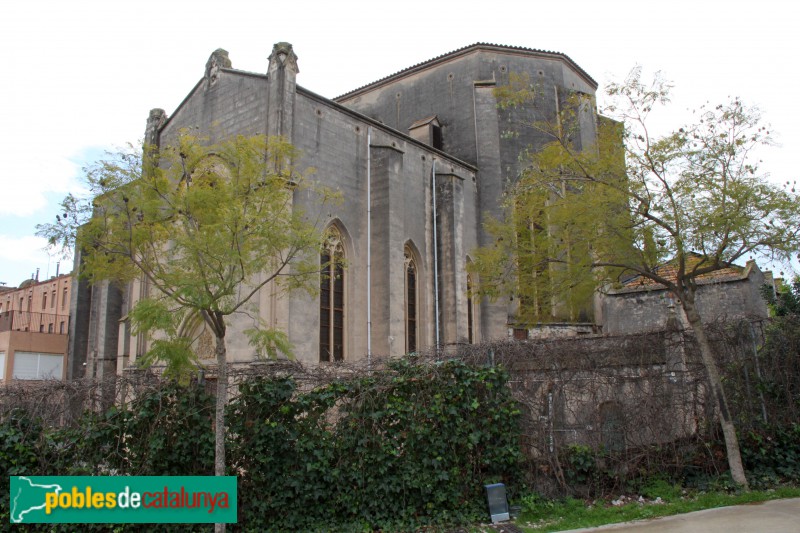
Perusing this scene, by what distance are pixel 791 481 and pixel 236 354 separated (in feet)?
43.6

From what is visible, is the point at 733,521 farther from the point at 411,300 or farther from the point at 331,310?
the point at 411,300

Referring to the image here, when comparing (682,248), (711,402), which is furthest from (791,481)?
(682,248)

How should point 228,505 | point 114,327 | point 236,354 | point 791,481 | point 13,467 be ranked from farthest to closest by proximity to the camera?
point 114,327 < point 236,354 < point 791,481 < point 13,467 < point 228,505

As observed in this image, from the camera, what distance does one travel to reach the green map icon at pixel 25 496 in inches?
327

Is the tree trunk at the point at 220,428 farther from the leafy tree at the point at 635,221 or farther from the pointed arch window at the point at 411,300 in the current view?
the pointed arch window at the point at 411,300

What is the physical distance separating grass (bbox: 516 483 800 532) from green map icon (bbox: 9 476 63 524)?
6.63 metres

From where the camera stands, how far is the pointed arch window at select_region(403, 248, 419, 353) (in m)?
22.4

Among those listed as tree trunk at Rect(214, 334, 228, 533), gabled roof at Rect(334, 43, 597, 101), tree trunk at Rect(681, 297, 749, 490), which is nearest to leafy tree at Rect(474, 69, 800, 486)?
tree trunk at Rect(681, 297, 749, 490)

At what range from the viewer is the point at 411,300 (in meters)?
22.6

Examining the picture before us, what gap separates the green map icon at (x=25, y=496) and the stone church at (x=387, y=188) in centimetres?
731

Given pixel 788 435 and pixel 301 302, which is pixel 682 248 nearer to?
pixel 788 435

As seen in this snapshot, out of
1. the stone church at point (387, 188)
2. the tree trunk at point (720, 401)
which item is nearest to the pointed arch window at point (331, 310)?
the stone church at point (387, 188)

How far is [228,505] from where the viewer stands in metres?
7.94

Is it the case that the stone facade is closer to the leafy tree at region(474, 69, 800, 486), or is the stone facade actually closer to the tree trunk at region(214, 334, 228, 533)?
the leafy tree at region(474, 69, 800, 486)
